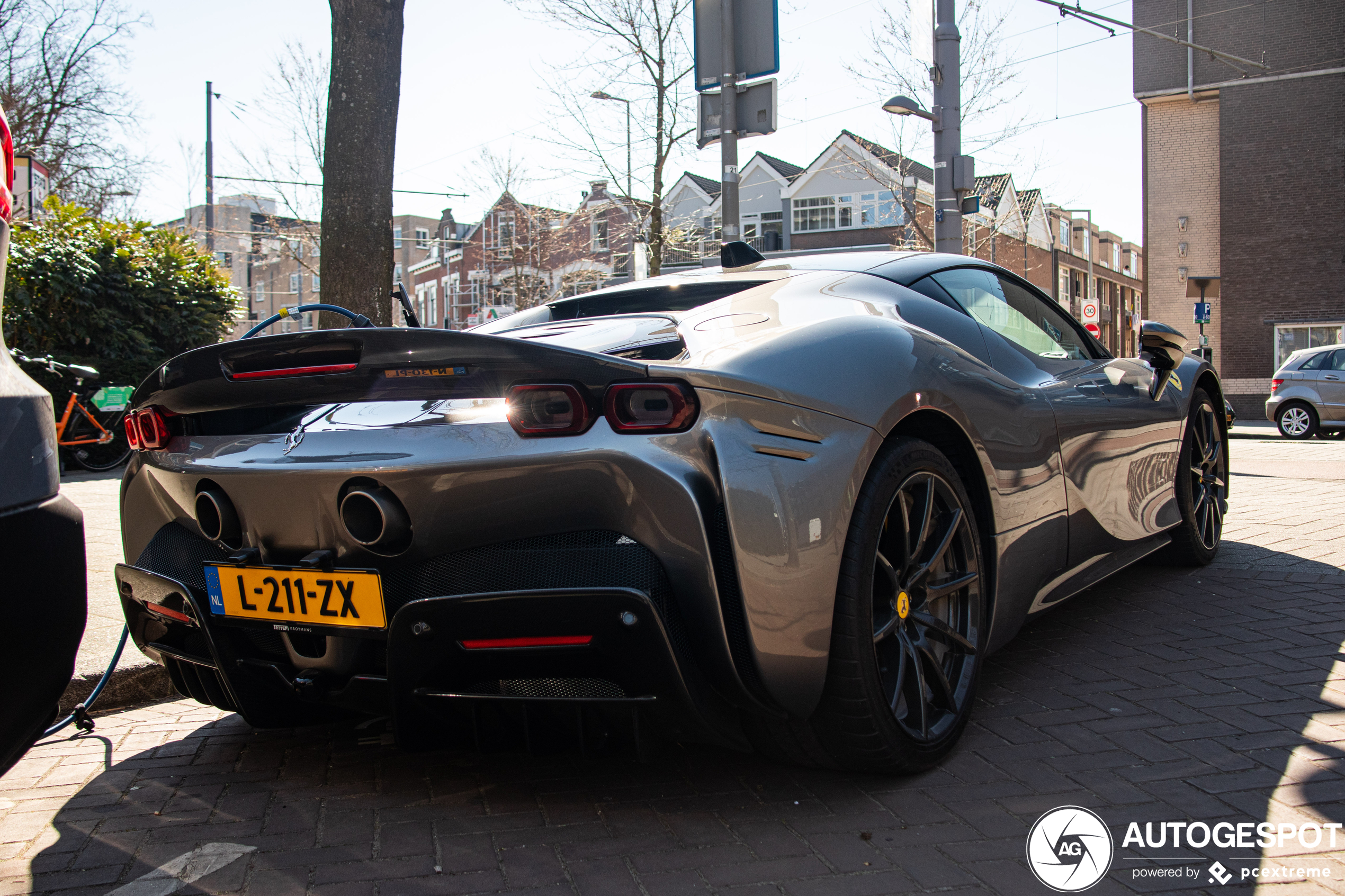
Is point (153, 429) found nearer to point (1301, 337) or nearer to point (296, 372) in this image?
point (296, 372)

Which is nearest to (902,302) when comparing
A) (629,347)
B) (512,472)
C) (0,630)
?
(629,347)

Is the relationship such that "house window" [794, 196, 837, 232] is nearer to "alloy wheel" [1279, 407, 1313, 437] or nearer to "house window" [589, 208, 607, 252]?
"house window" [589, 208, 607, 252]

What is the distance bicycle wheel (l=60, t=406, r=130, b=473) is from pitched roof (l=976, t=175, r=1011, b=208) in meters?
24.2

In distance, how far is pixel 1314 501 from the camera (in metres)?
6.85

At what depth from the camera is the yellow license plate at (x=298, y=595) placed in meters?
2.16

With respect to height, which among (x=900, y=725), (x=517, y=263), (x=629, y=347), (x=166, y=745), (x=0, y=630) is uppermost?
(x=517, y=263)

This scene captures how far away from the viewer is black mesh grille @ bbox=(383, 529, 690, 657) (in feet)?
6.52

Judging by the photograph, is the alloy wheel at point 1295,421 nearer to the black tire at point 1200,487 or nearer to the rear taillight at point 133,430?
the black tire at point 1200,487

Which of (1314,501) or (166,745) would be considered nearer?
(166,745)

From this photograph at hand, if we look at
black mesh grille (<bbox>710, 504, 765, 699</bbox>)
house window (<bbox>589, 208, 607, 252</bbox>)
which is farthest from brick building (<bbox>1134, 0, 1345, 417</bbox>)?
black mesh grille (<bbox>710, 504, 765, 699</bbox>)

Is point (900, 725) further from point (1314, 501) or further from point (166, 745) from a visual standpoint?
point (1314, 501)

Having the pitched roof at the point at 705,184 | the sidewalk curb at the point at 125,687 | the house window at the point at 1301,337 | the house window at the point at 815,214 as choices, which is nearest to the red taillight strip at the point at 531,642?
the sidewalk curb at the point at 125,687

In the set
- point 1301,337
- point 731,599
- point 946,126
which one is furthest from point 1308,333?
Result: point 731,599

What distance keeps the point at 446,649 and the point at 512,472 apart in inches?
14.8
